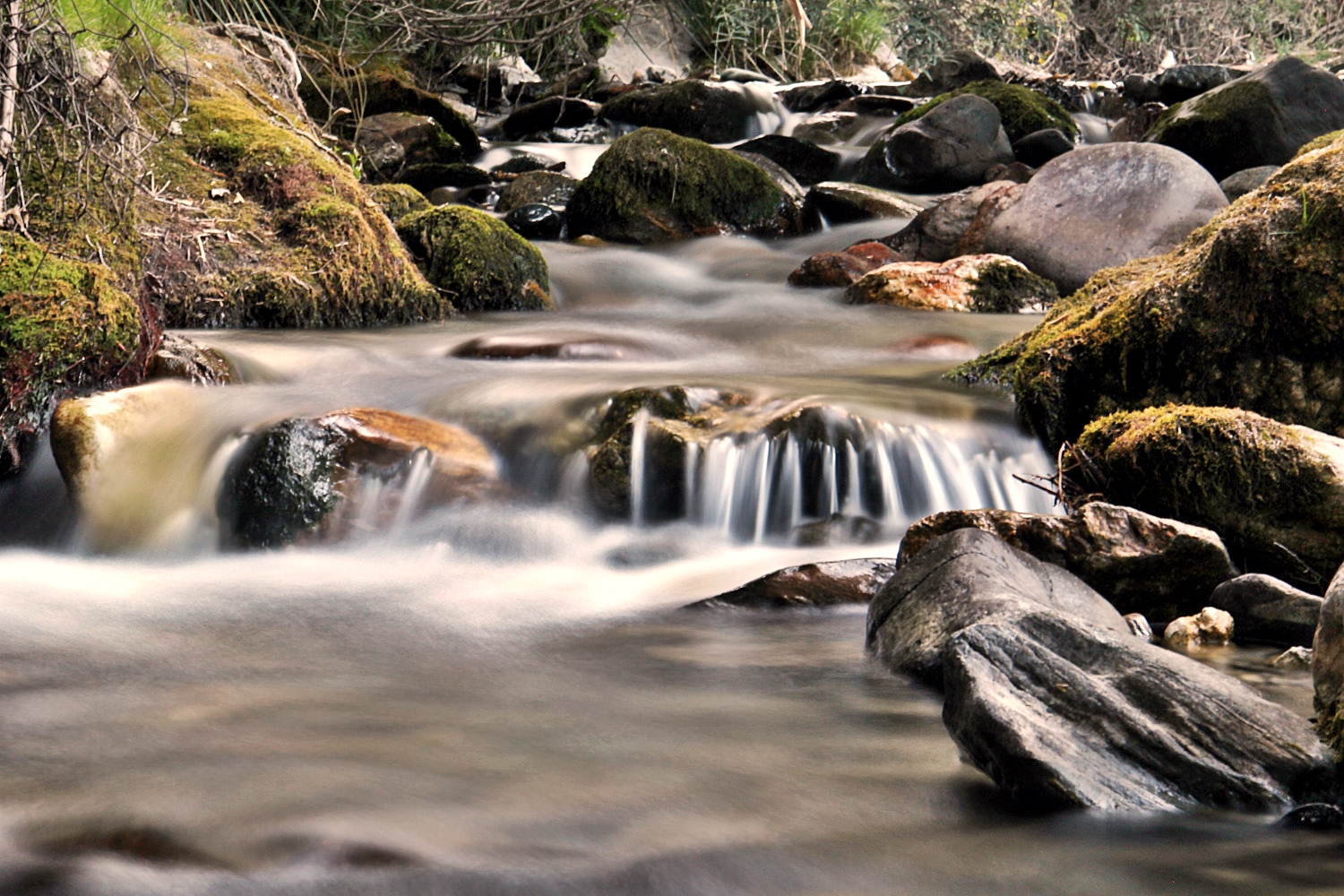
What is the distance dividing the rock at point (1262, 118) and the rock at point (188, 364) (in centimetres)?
917

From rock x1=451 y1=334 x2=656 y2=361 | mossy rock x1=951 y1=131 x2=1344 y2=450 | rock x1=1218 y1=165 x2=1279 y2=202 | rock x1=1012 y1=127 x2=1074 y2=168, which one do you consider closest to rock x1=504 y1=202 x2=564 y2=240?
rock x1=451 y1=334 x2=656 y2=361

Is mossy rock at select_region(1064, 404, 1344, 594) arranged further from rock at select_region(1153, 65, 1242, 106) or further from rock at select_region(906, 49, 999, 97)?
rock at select_region(906, 49, 999, 97)

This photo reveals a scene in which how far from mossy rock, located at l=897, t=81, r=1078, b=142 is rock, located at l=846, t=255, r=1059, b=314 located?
5.07m

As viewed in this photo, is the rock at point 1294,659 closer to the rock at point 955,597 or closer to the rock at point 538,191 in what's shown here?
the rock at point 955,597

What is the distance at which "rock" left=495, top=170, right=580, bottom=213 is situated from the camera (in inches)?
450

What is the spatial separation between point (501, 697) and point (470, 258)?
578 centimetres

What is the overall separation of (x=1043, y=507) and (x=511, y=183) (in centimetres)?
830

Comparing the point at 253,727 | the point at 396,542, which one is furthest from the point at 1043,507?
the point at 253,727

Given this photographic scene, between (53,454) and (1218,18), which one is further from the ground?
(1218,18)

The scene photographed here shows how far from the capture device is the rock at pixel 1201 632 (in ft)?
11.0

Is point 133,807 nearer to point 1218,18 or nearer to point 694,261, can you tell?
point 694,261

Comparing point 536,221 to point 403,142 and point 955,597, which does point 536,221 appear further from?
point 955,597

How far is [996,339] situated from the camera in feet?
23.6

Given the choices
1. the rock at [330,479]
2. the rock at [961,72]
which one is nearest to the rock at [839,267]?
the rock at [330,479]
